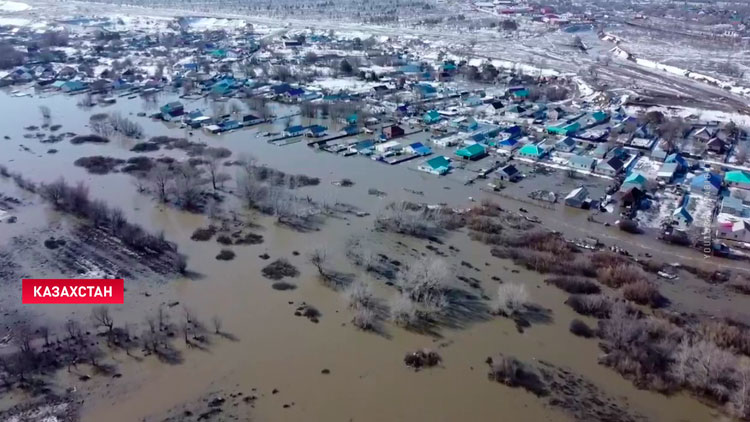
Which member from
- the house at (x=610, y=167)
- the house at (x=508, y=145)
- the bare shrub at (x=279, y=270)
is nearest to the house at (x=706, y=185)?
the house at (x=610, y=167)

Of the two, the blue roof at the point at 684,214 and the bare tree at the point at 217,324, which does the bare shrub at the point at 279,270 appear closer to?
the bare tree at the point at 217,324

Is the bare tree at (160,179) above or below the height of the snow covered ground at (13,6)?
below

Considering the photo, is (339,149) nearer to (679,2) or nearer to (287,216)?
(287,216)

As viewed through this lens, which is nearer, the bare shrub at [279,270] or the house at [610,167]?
the bare shrub at [279,270]

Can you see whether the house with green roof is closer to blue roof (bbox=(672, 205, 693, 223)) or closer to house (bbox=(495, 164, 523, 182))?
house (bbox=(495, 164, 523, 182))

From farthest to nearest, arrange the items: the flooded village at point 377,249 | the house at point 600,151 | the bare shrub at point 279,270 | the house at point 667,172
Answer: the house at point 600,151
the house at point 667,172
the bare shrub at point 279,270
the flooded village at point 377,249

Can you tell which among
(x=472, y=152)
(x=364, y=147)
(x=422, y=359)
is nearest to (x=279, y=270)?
(x=422, y=359)

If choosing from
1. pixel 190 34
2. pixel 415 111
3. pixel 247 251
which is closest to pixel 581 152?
pixel 415 111
